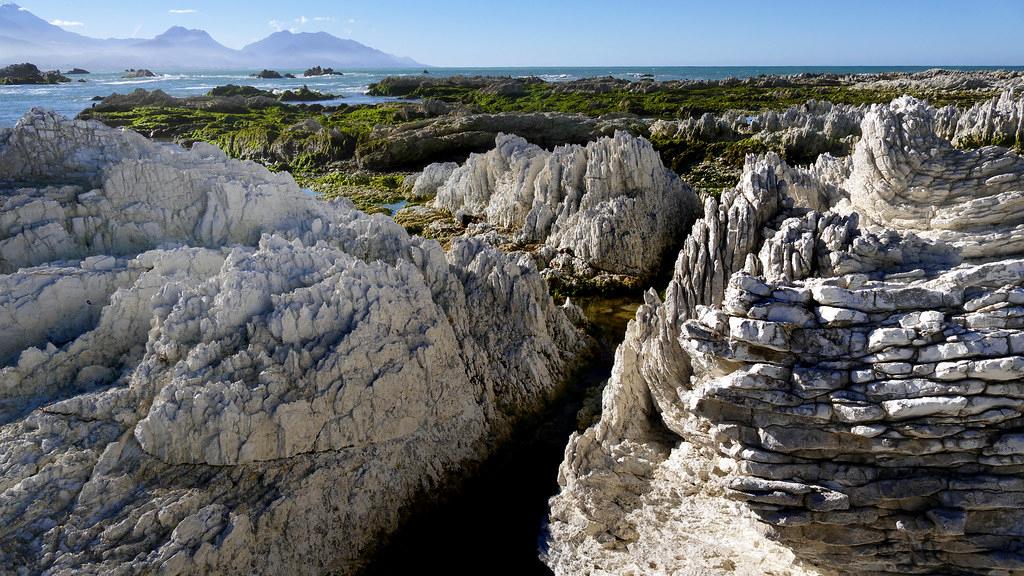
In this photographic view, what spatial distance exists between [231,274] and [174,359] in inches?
57.6

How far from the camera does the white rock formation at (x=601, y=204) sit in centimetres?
2005

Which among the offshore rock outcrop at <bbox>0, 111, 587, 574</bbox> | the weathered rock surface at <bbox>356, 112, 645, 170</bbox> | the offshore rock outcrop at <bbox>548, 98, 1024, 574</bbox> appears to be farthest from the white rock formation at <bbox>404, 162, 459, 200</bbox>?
the offshore rock outcrop at <bbox>548, 98, 1024, 574</bbox>

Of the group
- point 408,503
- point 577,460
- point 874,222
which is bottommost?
point 408,503

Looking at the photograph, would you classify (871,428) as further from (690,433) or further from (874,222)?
(874,222)

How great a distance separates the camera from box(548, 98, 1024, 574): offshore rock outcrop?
593cm

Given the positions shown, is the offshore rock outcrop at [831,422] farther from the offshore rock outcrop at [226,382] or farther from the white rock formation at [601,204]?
the white rock formation at [601,204]

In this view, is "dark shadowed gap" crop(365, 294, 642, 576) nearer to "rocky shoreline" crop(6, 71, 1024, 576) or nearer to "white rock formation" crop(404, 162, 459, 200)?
"rocky shoreline" crop(6, 71, 1024, 576)

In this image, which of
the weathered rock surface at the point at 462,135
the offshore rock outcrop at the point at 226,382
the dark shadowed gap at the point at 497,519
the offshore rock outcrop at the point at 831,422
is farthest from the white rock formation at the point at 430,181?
the offshore rock outcrop at the point at 831,422

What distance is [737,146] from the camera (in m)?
37.5

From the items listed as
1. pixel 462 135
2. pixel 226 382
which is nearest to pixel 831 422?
pixel 226 382

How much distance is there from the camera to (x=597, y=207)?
2078cm

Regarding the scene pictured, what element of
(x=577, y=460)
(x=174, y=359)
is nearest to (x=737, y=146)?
(x=577, y=460)

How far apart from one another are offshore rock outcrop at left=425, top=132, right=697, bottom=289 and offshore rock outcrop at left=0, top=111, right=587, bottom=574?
7495mm

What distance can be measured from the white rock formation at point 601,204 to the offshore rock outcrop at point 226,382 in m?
7.69
